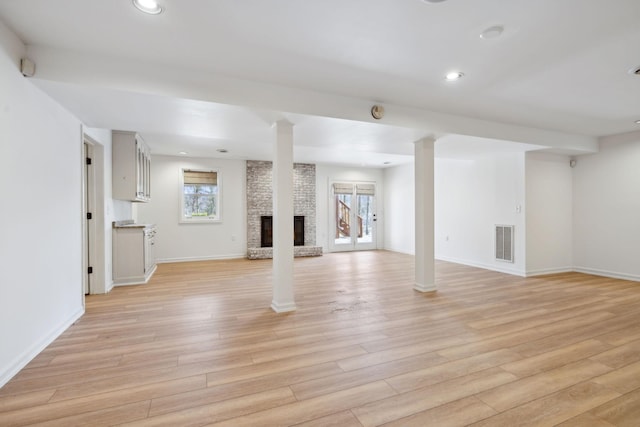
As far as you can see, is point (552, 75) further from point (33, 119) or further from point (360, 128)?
point (33, 119)

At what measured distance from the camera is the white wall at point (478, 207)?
5754 millimetres

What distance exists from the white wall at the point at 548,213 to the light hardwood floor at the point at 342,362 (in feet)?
4.76

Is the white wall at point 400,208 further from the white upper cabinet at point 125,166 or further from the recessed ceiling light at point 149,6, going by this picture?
the recessed ceiling light at point 149,6

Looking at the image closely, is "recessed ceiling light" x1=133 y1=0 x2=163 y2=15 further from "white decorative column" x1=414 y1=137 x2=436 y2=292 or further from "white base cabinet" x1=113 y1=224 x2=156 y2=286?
"white base cabinet" x1=113 y1=224 x2=156 y2=286

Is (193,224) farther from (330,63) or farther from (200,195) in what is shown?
(330,63)

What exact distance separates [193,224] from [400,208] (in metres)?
5.53

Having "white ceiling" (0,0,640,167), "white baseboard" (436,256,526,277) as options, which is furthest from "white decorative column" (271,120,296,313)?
"white baseboard" (436,256,526,277)

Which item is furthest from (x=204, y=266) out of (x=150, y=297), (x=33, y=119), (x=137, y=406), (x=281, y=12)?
(x=281, y=12)

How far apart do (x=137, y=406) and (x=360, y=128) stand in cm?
339

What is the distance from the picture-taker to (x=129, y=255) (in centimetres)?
494

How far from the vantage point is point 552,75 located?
2986 mm

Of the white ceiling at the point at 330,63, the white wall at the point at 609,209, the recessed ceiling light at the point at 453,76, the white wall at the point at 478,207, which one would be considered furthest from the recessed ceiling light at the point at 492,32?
the white wall at the point at 609,209

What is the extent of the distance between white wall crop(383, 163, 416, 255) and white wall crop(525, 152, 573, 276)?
9.58ft

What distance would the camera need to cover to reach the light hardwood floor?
183 cm
